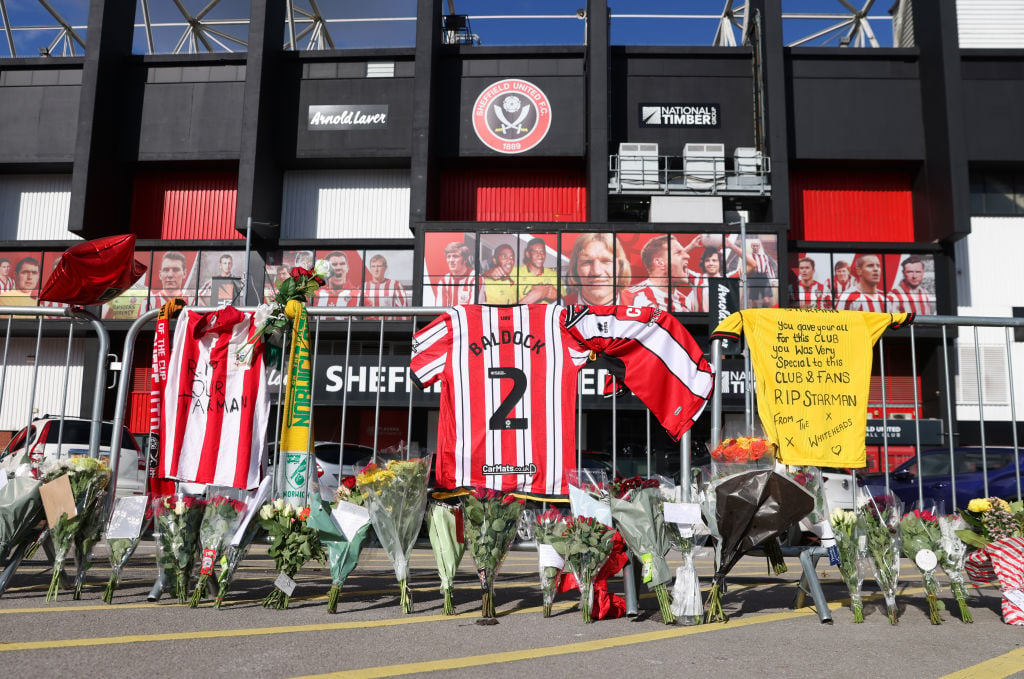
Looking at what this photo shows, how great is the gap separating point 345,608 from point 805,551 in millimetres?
2660

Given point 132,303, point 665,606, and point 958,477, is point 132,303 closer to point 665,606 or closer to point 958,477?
point 958,477

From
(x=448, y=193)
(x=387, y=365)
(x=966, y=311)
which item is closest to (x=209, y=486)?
(x=387, y=365)

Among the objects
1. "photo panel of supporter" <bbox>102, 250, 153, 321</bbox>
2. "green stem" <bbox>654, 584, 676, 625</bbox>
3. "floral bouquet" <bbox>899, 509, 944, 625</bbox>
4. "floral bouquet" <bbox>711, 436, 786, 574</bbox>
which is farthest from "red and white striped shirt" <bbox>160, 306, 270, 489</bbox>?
"photo panel of supporter" <bbox>102, 250, 153, 321</bbox>

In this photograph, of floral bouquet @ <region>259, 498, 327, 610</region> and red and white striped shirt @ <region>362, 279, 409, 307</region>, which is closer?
floral bouquet @ <region>259, 498, 327, 610</region>

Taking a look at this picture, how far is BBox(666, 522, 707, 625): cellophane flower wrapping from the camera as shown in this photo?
4281 millimetres

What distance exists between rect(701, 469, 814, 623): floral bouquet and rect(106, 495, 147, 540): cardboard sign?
3.31 m

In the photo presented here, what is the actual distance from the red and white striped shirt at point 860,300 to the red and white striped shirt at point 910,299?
0.40m

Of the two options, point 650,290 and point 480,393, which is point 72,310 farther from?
point 650,290

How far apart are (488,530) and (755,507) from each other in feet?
4.72

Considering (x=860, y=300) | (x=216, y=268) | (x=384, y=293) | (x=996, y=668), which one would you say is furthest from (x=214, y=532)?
(x=860, y=300)

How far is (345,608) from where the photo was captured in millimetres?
4629

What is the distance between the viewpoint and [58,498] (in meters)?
4.72

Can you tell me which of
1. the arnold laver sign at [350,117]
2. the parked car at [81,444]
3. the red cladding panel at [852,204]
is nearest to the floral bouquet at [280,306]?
the parked car at [81,444]

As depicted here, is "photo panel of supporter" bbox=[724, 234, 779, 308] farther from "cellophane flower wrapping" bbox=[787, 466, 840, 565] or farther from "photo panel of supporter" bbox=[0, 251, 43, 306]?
"photo panel of supporter" bbox=[0, 251, 43, 306]
